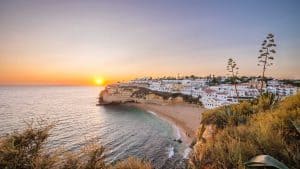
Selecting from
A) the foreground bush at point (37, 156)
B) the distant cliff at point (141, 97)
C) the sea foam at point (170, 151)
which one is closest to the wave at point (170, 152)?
the sea foam at point (170, 151)

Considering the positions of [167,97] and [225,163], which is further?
[167,97]

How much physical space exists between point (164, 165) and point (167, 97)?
51.6m

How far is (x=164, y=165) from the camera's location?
17.2 meters

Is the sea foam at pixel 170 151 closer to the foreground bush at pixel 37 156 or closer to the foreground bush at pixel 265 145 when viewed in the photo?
the foreground bush at pixel 265 145

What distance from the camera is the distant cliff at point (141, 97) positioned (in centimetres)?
6600

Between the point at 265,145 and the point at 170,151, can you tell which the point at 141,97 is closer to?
the point at 170,151

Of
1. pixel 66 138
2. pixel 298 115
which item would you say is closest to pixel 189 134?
pixel 66 138

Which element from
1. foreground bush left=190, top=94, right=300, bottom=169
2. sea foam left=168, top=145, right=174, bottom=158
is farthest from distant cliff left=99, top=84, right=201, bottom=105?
foreground bush left=190, top=94, right=300, bottom=169

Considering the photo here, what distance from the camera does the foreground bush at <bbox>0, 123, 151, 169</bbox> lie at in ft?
12.9

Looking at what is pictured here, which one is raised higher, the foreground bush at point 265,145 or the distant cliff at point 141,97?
the foreground bush at point 265,145

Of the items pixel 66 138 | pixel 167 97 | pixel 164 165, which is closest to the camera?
pixel 164 165

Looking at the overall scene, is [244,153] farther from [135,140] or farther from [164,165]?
[135,140]

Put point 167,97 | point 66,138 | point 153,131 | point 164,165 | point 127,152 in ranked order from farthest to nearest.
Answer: point 167,97, point 153,131, point 66,138, point 127,152, point 164,165

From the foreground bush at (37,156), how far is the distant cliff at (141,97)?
184 feet
